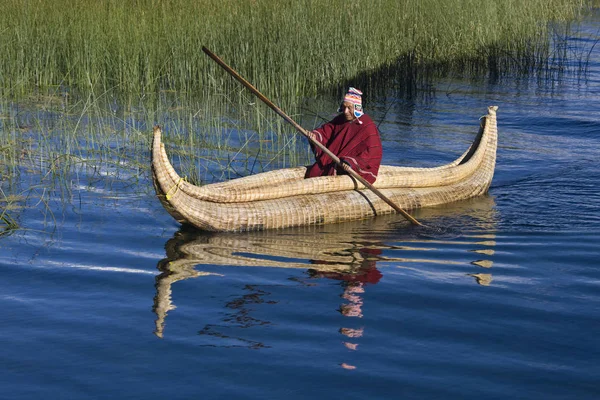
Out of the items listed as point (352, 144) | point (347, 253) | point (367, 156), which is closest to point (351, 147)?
point (352, 144)

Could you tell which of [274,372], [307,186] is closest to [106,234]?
[307,186]

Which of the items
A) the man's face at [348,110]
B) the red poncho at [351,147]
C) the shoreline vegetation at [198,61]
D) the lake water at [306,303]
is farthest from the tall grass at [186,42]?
the lake water at [306,303]

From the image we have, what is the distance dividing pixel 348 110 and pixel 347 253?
153 cm

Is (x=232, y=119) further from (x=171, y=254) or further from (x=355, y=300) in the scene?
(x=355, y=300)

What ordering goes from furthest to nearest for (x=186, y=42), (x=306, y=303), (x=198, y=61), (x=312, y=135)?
(x=198, y=61)
(x=186, y=42)
(x=312, y=135)
(x=306, y=303)

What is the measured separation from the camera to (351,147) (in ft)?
25.5

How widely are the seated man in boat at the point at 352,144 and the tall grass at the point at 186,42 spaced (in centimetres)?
338

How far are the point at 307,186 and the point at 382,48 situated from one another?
22.2 ft

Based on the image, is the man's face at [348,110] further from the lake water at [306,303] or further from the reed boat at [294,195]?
the lake water at [306,303]

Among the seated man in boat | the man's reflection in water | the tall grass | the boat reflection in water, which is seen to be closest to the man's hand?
the seated man in boat

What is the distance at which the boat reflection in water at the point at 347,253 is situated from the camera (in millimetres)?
5945

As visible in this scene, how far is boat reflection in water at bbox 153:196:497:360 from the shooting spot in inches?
234

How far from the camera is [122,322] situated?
5.16 m

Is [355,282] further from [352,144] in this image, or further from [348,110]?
[348,110]
